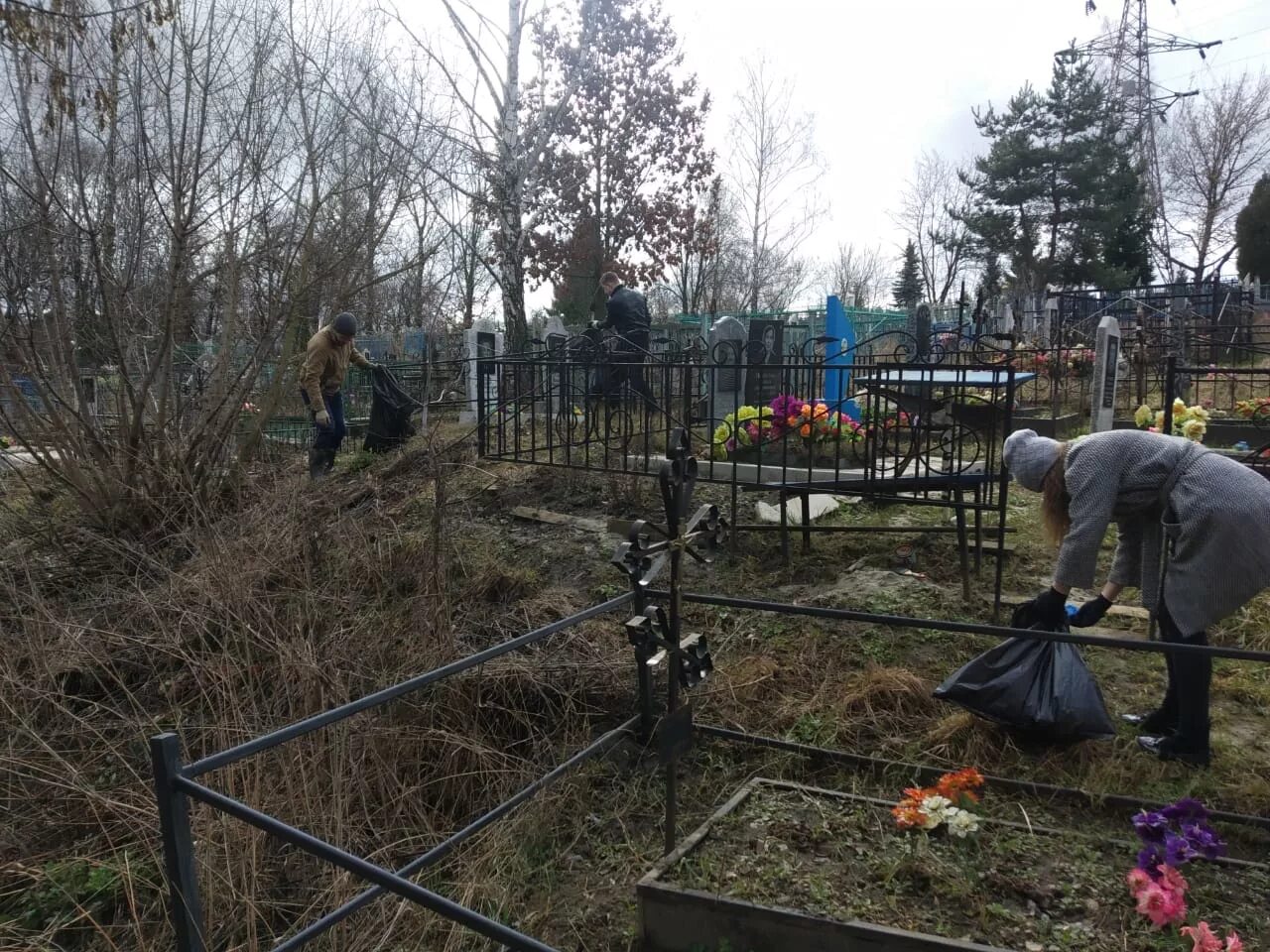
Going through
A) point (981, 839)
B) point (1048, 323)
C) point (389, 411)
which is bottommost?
point (981, 839)

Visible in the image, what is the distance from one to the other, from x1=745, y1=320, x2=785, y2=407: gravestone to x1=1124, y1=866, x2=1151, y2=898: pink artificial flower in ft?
22.2

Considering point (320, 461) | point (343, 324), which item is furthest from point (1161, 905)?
point (320, 461)

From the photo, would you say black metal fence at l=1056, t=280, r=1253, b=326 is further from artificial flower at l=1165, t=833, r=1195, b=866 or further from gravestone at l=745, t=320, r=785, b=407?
artificial flower at l=1165, t=833, r=1195, b=866

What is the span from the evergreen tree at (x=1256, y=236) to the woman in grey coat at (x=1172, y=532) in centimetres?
3098

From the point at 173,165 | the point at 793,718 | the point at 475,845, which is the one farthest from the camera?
the point at 173,165

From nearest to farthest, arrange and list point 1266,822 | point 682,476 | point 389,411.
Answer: point 682,476, point 1266,822, point 389,411

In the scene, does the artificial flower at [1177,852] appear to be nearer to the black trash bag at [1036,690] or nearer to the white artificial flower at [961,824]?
the white artificial flower at [961,824]

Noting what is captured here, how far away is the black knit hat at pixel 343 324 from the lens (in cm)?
732

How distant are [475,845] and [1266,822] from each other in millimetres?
2329

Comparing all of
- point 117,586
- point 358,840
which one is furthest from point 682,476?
point 117,586

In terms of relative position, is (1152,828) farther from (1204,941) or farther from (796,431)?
(796,431)

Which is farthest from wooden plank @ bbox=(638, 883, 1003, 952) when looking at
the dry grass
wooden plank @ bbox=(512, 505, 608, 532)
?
wooden plank @ bbox=(512, 505, 608, 532)

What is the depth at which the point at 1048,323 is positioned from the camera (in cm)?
2127

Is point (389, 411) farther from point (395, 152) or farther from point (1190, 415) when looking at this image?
point (1190, 415)
